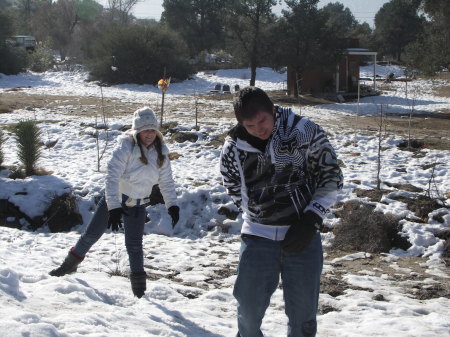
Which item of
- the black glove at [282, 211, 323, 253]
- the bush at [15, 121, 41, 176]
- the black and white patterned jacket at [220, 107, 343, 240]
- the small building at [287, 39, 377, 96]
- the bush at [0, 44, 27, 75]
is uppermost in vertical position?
the bush at [0, 44, 27, 75]

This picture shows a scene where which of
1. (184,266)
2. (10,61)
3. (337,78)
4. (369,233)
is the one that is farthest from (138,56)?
(184,266)

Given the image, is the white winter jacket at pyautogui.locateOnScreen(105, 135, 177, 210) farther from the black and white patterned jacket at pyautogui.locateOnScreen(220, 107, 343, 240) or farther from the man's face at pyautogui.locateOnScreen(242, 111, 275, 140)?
the man's face at pyautogui.locateOnScreen(242, 111, 275, 140)

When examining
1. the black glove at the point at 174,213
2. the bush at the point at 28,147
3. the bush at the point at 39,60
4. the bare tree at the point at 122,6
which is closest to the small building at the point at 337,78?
the bush at the point at 28,147

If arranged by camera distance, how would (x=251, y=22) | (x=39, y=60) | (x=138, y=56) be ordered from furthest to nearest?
(x=39, y=60) → (x=138, y=56) → (x=251, y=22)

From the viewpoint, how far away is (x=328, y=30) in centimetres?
2556

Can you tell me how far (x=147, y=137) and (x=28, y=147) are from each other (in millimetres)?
5924

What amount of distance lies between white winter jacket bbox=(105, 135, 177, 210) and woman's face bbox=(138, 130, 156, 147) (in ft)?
0.21

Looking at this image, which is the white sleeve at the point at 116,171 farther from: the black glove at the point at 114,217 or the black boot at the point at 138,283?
the black boot at the point at 138,283

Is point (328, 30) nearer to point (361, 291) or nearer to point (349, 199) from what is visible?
point (349, 199)

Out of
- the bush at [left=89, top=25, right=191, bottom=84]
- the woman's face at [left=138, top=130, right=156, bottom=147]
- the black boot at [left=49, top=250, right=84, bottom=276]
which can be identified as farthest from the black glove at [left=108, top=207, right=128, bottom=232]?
the bush at [left=89, top=25, right=191, bottom=84]

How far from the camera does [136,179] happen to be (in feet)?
14.5

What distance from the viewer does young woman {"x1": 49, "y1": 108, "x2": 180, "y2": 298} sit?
14.1ft

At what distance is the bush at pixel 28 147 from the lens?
9.55 metres

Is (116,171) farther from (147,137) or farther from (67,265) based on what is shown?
(67,265)
